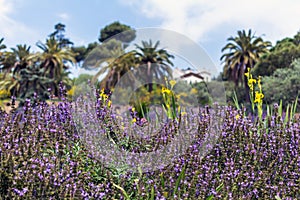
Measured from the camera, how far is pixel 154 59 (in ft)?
15.4

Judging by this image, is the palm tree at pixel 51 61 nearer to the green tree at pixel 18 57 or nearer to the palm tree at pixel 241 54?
the green tree at pixel 18 57

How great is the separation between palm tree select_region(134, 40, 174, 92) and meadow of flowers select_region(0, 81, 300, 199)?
33.6 inches

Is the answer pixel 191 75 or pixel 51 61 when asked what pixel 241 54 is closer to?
pixel 51 61

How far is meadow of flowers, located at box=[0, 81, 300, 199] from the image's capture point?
2.76m

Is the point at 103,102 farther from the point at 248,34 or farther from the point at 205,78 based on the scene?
the point at 248,34

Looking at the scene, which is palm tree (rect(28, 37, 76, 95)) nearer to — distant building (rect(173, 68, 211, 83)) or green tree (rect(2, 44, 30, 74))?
green tree (rect(2, 44, 30, 74))

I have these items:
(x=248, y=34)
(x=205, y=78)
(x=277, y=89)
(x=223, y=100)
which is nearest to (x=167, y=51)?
(x=205, y=78)

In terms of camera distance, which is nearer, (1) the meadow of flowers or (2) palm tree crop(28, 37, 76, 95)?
(1) the meadow of flowers

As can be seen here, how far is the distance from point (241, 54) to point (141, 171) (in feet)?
99.1

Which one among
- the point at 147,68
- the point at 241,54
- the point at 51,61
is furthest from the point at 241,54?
the point at 147,68

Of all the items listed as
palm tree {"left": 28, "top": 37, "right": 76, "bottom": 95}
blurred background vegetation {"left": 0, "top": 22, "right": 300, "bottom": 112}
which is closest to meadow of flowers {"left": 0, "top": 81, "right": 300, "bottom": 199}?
blurred background vegetation {"left": 0, "top": 22, "right": 300, "bottom": 112}

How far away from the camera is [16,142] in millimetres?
3123

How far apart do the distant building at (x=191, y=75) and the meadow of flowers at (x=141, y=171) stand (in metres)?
0.55

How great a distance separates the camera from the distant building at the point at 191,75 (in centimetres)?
450
